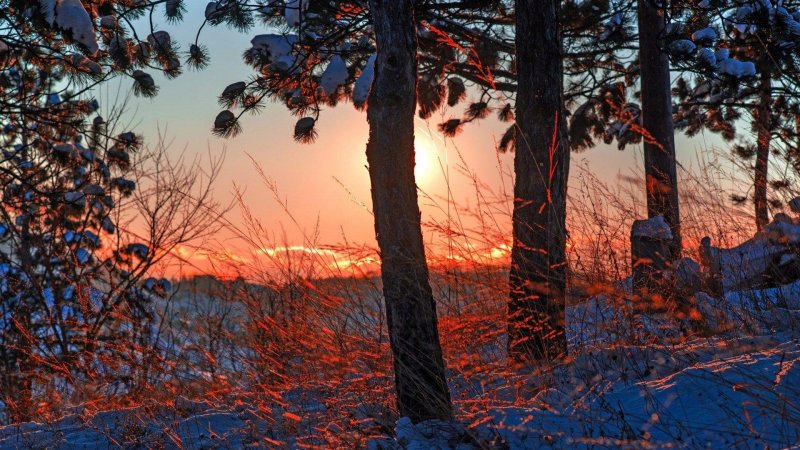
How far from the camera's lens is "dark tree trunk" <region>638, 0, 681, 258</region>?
617cm

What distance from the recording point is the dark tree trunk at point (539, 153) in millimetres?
4379

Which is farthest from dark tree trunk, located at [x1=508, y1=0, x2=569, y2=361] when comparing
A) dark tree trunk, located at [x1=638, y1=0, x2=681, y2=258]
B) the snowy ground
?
dark tree trunk, located at [x1=638, y1=0, x2=681, y2=258]

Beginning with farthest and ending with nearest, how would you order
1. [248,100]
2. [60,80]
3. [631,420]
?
[60,80], [248,100], [631,420]

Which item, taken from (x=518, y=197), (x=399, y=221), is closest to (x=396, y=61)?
(x=399, y=221)

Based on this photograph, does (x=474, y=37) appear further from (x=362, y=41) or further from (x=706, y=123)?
(x=706, y=123)

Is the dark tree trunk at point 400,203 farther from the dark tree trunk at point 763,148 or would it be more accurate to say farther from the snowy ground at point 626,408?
the dark tree trunk at point 763,148

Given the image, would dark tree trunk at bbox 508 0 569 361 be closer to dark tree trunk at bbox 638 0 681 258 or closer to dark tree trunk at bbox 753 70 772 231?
dark tree trunk at bbox 638 0 681 258

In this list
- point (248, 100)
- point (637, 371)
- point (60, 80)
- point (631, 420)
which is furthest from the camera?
point (60, 80)

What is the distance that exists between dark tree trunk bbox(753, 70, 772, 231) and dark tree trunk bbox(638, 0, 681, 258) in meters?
0.69

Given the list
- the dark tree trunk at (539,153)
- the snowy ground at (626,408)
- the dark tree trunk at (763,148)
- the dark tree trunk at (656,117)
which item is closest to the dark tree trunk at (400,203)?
the snowy ground at (626,408)

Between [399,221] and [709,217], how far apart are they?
3.22 m

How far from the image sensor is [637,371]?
3367 mm

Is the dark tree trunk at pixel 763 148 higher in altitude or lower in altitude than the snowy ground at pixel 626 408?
higher

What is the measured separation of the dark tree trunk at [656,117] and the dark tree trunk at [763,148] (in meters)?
0.69
